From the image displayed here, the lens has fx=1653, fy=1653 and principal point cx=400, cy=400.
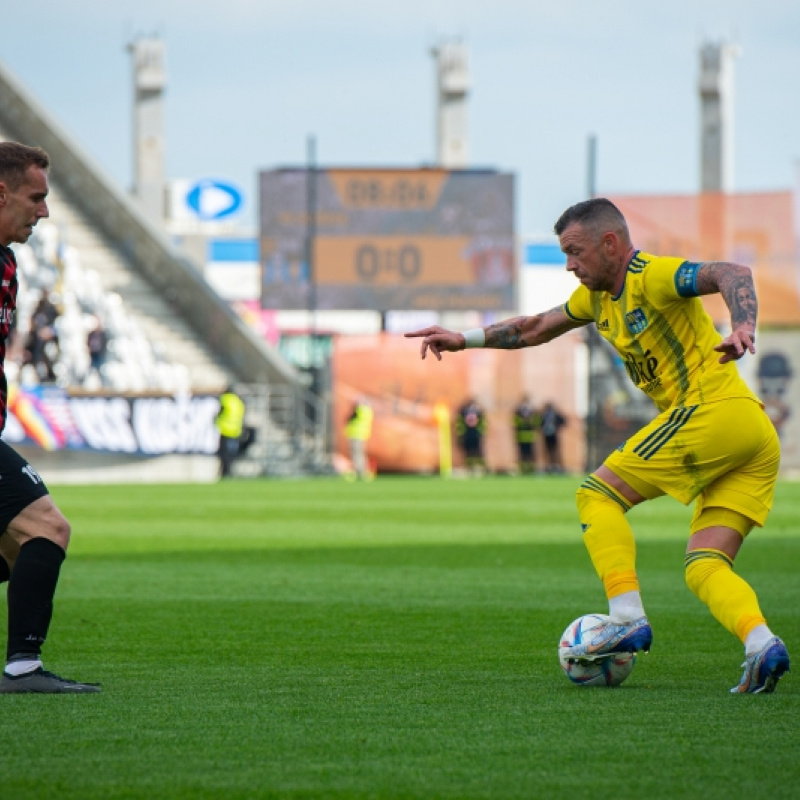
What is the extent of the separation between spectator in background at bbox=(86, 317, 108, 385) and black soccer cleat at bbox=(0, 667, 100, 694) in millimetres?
28853

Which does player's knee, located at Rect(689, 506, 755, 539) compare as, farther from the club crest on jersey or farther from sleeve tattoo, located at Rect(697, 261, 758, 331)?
sleeve tattoo, located at Rect(697, 261, 758, 331)

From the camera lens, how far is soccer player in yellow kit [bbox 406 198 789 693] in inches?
235

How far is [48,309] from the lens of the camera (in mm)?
32969

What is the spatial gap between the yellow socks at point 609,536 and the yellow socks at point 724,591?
0.75ft

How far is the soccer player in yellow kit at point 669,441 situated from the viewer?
5.98 m

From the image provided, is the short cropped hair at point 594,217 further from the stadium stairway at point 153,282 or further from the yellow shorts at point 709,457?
the stadium stairway at point 153,282

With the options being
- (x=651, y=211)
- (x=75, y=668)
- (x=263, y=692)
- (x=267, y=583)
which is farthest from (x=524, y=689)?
(x=651, y=211)

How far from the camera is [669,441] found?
6035 millimetres

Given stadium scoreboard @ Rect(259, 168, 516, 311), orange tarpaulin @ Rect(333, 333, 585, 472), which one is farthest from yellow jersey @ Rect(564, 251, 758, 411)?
stadium scoreboard @ Rect(259, 168, 516, 311)

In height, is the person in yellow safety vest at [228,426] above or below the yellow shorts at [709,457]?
below

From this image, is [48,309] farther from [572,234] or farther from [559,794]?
[559,794]

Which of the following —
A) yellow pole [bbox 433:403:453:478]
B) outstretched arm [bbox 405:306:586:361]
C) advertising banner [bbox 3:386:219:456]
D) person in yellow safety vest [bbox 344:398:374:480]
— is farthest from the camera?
yellow pole [bbox 433:403:453:478]

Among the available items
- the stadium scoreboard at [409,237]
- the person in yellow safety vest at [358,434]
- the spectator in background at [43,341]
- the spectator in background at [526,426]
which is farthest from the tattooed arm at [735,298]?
the stadium scoreboard at [409,237]

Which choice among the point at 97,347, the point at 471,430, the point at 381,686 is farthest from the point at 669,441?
the point at 471,430
